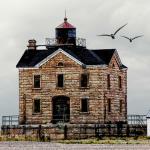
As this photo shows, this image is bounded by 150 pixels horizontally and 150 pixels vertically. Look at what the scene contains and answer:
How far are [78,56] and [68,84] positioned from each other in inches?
112

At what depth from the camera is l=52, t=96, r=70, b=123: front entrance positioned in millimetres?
74062

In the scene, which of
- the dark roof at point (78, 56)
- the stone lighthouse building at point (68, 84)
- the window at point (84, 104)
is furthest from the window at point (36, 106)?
the window at point (84, 104)

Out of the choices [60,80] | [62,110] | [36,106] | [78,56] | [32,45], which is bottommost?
[62,110]

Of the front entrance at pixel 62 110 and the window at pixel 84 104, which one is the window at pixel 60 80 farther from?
the window at pixel 84 104

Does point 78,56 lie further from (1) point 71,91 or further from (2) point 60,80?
(1) point 71,91

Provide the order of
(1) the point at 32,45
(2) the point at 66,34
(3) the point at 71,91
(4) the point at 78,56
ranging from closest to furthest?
(3) the point at 71,91 → (4) the point at 78,56 → (2) the point at 66,34 → (1) the point at 32,45

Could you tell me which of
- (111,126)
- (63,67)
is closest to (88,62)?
(63,67)

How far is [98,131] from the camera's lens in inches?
2736

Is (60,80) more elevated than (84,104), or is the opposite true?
(60,80)

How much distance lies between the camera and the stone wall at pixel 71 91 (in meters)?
73.6

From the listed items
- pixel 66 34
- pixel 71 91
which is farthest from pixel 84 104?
pixel 66 34

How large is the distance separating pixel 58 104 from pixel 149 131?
34.0 ft

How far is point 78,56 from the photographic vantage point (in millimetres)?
75062

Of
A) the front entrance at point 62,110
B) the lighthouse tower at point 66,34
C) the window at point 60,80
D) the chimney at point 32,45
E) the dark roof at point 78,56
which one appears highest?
the lighthouse tower at point 66,34
